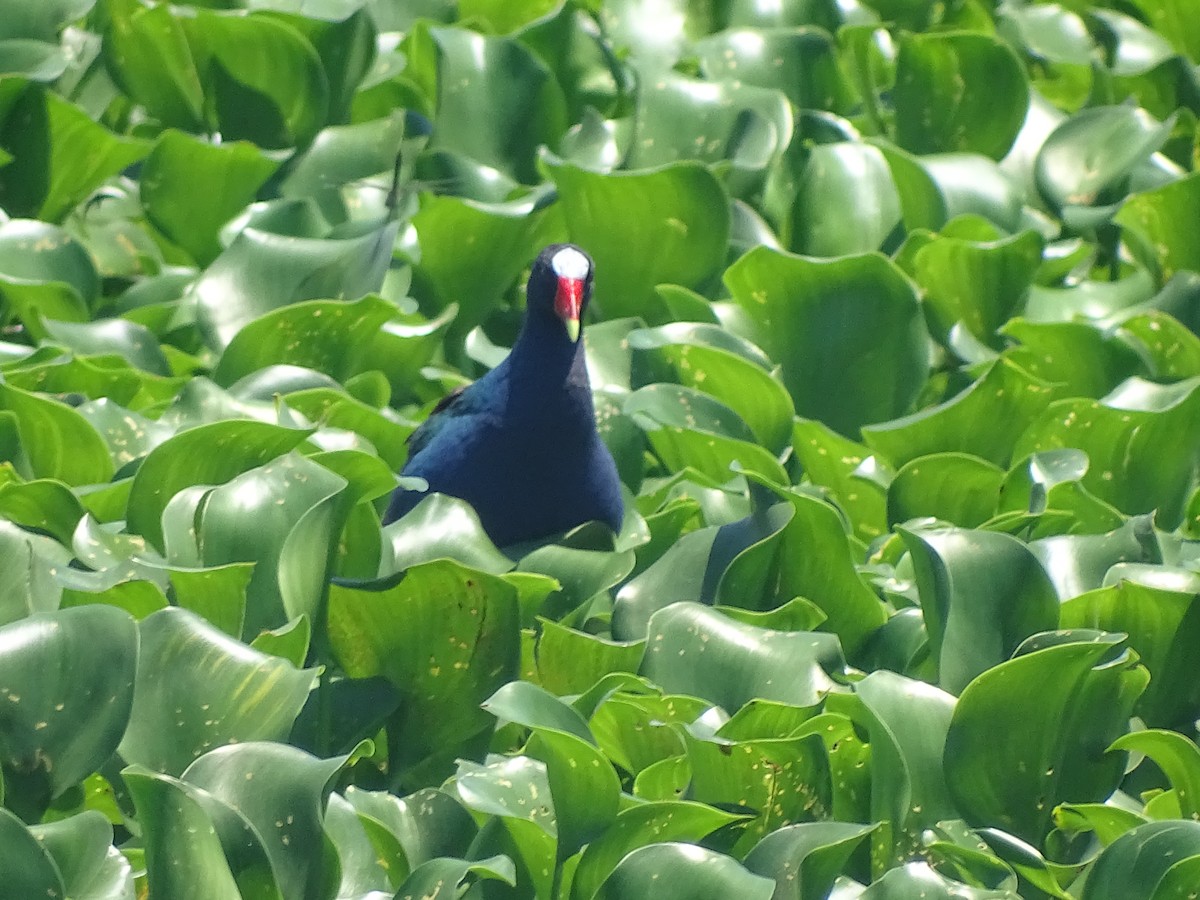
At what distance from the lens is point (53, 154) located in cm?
324

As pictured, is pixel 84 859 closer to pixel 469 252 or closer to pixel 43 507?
pixel 43 507

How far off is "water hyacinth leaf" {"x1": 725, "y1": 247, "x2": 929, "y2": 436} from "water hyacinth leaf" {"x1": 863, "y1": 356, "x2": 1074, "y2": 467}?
9.1 inches

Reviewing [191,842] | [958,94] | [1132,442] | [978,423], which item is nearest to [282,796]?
[191,842]

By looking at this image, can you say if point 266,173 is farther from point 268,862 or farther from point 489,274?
point 268,862

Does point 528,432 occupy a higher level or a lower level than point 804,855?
lower

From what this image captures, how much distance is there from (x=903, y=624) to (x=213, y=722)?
881mm

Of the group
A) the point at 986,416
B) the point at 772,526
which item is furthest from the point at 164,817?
the point at 986,416

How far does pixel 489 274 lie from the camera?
10.3ft

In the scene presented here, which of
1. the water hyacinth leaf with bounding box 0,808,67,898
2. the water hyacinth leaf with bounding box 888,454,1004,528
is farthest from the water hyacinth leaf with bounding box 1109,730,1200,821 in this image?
the water hyacinth leaf with bounding box 0,808,67,898

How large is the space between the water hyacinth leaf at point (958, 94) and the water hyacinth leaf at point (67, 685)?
2.33 meters

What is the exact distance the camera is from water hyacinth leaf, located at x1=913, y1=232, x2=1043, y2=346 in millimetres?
3102

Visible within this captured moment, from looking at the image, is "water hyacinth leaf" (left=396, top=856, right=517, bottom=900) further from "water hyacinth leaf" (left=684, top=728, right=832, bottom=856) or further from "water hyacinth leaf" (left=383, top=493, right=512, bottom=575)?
"water hyacinth leaf" (left=383, top=493, right=512, bottom=575)

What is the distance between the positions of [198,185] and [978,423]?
4.59 ft

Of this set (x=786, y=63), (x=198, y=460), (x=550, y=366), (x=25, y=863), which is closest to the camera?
(x=25, y=863)
